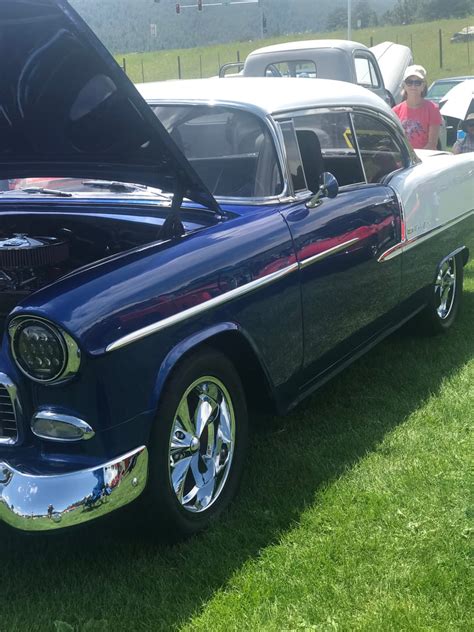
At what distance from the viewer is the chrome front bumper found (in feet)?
7.65

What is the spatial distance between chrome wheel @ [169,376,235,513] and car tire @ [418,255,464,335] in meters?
2.29

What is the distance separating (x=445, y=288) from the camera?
16.9 ft

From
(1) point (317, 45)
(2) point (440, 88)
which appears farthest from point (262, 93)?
(2) point (440, 88)

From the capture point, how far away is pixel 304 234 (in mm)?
3334

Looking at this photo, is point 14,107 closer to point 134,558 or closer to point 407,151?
point 134,558

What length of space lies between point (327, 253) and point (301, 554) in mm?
1336

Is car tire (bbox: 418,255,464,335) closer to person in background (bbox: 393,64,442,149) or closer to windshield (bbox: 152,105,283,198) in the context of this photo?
windshield (bbox: 152,105,283,198)

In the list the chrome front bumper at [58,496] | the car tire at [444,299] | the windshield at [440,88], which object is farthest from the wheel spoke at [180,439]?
the windshield at [440,88]

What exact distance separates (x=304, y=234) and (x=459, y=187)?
2153mm

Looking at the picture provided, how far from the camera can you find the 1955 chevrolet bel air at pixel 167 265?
7.88 feet

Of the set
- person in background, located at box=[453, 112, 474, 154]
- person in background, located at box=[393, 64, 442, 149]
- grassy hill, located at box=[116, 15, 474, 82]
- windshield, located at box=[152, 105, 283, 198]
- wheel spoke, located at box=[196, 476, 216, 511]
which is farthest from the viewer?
grassy hill, located at box=[116, 15, 474, 82]

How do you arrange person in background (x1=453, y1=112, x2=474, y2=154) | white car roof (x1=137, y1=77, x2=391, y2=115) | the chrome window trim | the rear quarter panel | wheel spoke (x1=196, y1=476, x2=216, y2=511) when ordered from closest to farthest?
wheel spoke (x1=196, y1=476, x2=216, y2=511), white car roof (x1=137, y1=77, x2=391, y2=115), the chrome window trim, the rear quarter panel, person in background (x1=453, y1=112, x2=474, y2=154)

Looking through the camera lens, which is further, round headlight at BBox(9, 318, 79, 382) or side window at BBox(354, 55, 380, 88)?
side window at BBox(354, 55, 380, 88)

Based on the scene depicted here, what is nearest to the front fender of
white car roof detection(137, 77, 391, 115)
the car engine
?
the car engine
